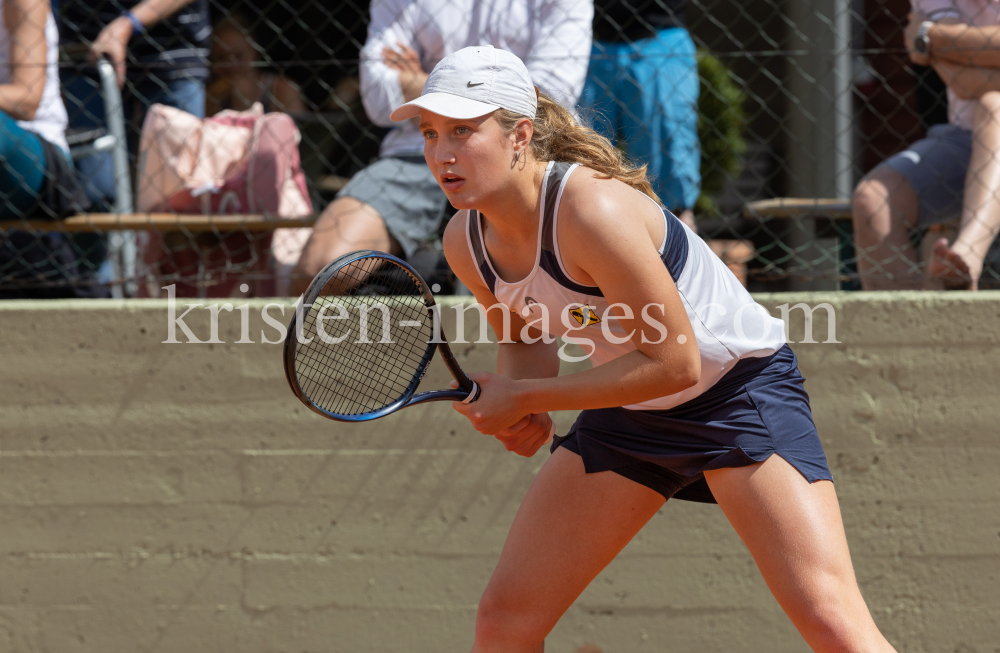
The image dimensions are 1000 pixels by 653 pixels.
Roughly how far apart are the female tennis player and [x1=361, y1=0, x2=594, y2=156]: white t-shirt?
1.14 m

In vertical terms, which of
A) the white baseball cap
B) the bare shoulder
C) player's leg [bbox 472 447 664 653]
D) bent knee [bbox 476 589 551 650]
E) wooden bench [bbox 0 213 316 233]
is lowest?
bent knee [bbox 476 589 551 650]

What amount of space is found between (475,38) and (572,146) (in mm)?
1420

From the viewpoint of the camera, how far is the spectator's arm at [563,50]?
323 cm

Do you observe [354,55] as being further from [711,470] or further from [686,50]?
[711,470]

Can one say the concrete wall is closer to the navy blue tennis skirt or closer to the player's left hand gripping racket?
the player's left hand gripping racket

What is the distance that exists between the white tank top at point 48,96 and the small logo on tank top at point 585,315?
236 centimetres

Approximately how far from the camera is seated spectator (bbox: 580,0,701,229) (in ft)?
11.2

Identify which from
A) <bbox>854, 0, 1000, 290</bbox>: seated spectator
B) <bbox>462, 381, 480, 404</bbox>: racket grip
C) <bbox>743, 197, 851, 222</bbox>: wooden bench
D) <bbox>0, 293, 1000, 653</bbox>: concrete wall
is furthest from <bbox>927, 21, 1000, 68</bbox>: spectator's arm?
<bbox>462, 381, 480, 404</bbox>: racket grip

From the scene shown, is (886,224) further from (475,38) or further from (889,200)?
(475,38)

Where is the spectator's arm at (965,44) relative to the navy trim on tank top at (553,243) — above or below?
above

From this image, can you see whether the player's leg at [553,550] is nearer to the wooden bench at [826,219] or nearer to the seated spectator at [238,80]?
the wooden bench at [826,219]

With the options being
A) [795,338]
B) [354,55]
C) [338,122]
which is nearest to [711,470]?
[795,338]

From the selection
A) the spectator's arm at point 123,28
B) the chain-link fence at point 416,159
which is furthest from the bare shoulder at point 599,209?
the spectator's arm at point 123,28

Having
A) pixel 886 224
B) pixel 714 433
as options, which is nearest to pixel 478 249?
pixel 714 433
